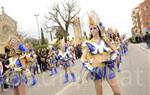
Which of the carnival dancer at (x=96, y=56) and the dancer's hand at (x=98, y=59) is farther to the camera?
the dancer's hand at (x=98, y=59)

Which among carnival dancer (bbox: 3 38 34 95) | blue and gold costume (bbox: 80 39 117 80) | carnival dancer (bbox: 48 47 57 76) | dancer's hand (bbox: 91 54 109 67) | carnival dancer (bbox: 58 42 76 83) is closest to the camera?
blue and gold costume (bbox: 80 39 117 80)

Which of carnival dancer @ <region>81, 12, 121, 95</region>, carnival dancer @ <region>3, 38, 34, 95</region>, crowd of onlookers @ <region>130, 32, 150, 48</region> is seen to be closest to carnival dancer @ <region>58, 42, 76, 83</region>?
carnival dancer @ <region>3, 38, 34, 95</region>

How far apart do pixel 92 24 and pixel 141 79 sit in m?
6.62

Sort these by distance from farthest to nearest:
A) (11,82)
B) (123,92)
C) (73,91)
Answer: (73,91) → (123,92) → (11,82)

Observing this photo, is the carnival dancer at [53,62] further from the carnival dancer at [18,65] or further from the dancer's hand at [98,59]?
the dancer's hand at [98,59]

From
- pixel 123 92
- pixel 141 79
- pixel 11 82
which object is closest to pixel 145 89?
pixel 123 92

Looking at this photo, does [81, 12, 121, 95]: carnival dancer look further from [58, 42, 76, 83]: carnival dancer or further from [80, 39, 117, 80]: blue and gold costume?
[58, 42, 76, 83]: carnival dancer

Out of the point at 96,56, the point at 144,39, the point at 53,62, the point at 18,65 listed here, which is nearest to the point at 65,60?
the point at 18,65

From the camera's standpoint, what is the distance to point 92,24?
24.8 feet

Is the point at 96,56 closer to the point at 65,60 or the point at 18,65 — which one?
the point at 18,65

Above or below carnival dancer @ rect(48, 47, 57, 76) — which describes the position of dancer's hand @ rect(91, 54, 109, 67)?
above

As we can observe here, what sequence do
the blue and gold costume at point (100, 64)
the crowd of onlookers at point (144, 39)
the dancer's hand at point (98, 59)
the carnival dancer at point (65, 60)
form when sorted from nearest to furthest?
the blue and gold costume at point (100, 64) < the dancer's hand at point (98, 59) < the carnival dancer at point (65, 60) < the crowd of onlookers at point (144, 39)

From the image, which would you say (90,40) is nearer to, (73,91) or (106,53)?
(106,53)

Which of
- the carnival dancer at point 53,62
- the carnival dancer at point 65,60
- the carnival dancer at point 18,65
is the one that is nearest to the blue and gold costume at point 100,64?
the carnival dancer at point 18,65
